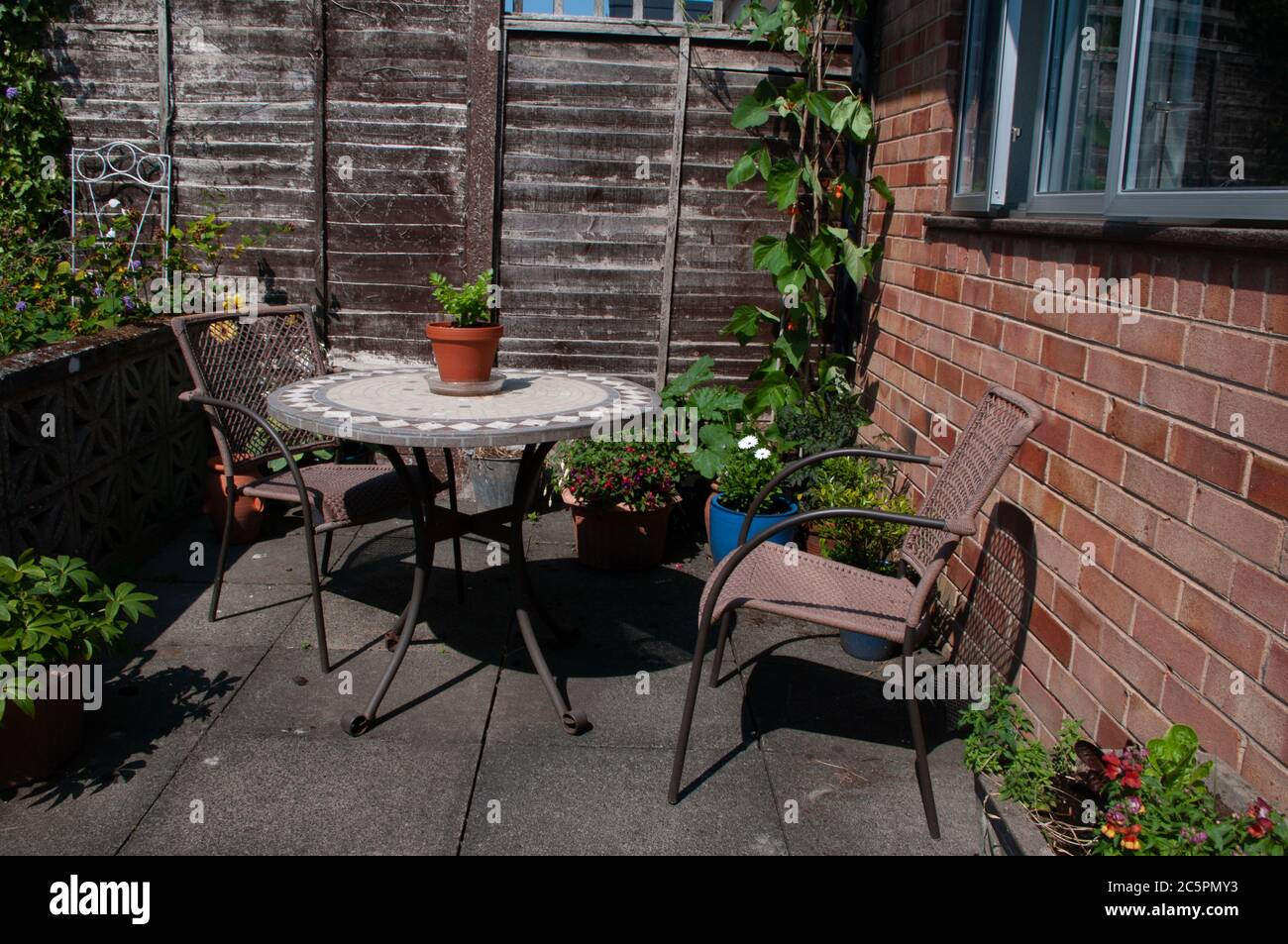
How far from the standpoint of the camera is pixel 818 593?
282 cm

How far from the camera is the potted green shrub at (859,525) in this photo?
3613mm

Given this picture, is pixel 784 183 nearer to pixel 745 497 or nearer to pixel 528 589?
pixel 745 497

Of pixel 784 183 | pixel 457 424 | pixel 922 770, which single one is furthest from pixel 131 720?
pixel 784 183

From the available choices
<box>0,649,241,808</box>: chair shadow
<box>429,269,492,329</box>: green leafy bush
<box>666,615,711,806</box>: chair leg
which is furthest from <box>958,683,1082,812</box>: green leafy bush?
<box>0,649,241,808</box>: chair shadow

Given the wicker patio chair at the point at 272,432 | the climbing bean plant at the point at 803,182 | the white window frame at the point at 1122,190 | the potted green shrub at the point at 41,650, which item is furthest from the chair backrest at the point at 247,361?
the white window frame at the point at 1122,190

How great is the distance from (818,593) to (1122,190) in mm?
1289

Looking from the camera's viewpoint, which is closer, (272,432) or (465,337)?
(465,337)

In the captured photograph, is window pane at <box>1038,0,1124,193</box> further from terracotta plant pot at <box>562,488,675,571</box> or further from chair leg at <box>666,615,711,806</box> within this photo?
terracotta plant pot at <box>562,488,675,571</box>

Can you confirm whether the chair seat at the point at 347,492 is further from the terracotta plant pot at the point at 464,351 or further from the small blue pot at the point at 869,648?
the small blue pot at the point at 869,648

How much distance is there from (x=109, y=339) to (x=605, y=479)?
206cm

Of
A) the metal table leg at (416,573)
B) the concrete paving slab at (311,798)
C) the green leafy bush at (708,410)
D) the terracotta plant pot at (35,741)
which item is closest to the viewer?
the concrete paving slab at (311,798)

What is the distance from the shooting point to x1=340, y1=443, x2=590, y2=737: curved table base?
9.87 feet

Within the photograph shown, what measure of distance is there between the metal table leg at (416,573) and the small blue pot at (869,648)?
1476 millimetres
